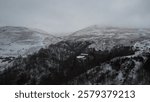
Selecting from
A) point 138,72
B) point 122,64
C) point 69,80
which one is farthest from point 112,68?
point 69,80

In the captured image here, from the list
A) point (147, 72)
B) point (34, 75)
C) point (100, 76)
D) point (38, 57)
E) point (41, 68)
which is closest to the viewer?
point (147, 72)

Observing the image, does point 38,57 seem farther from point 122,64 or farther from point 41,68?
point 122,64

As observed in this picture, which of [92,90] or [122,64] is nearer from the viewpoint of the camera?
[92,90]

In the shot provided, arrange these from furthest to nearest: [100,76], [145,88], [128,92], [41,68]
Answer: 1. [41,68]
2. [100,76]
3. [145,88]
4. [128,92]

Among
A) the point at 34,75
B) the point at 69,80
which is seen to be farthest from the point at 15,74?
the point at 69,80

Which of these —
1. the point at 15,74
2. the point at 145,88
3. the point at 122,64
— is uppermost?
the point at 145,88

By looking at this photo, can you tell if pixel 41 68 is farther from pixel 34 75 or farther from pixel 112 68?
pixel 112 68

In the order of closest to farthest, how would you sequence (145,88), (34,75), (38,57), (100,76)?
(145,88), (100,76), (34,75), (38,57)

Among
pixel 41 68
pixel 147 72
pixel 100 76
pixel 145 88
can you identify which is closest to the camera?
pixel 145 88

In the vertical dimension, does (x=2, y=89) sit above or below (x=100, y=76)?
above
